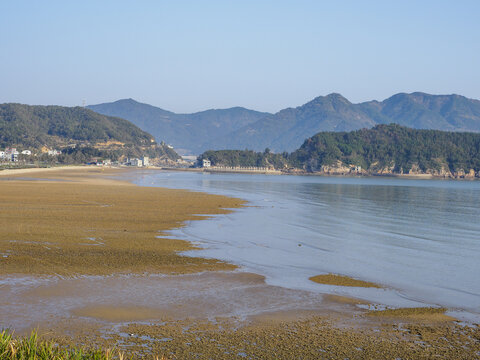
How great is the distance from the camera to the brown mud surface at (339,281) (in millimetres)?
16016

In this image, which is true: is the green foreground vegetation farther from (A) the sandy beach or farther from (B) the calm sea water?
(B) the calm sea water

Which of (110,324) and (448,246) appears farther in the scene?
(448,246)

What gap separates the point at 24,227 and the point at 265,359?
1776 cm

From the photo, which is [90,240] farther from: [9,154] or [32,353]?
[9,154]

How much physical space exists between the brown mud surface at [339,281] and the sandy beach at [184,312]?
0.55ft

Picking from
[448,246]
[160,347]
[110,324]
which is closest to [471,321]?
[160,347]

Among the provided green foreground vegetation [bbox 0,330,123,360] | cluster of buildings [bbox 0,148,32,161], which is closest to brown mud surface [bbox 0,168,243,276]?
green foreground vegetation [bbox 0,330,123,360]

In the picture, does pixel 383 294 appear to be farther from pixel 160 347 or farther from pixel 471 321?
pixel 160 347

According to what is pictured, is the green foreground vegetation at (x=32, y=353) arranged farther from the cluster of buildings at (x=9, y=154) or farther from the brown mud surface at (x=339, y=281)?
the cluster of buildings at (x=9, y=154)

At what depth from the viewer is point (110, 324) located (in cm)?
1101

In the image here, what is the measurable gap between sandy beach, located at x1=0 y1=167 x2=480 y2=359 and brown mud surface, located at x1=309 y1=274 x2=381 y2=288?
17 cm

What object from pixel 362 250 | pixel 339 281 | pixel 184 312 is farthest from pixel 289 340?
pixel 362 250

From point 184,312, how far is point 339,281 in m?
6.21

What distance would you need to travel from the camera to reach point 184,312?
12.1 meters
